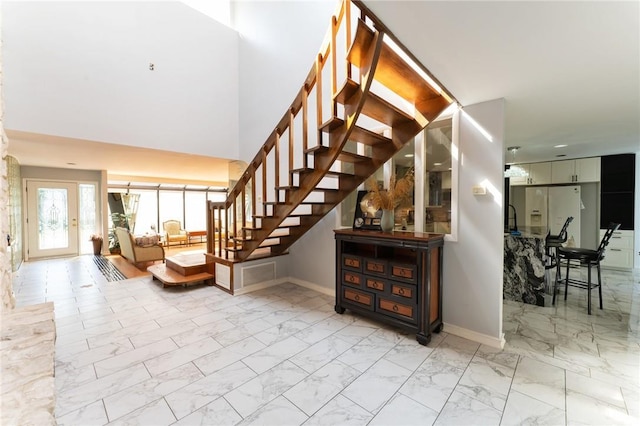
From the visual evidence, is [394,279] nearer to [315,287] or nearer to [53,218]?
[315,287]

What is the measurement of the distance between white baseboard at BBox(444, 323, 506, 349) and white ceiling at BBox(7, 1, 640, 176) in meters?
2.30

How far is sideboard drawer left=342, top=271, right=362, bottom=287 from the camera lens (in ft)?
10.1

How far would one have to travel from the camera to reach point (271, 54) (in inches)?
197

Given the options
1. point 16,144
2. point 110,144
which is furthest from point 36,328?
point 16,144

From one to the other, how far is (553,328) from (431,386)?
6.38 feet

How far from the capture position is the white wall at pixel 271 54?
434cm

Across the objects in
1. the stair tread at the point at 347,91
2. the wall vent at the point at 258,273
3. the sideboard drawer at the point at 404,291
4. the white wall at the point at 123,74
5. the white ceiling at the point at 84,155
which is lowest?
the wall vent at the point at 258,273

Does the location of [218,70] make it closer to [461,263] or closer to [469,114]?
[469,114]

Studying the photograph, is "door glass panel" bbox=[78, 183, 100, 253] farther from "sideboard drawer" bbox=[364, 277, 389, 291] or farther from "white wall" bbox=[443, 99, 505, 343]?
"white wall" bbox=[443, 99, 505, 343]

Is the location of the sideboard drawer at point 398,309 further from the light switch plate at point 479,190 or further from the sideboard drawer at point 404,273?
the light switch plate at point 479,190

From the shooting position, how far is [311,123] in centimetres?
414

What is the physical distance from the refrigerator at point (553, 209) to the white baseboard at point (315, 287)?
173 inches

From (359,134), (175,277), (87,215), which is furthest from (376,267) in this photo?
(87,215)

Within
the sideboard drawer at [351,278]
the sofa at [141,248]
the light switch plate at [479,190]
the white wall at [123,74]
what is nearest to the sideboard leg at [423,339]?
the sideboard drawer at [351,278]
